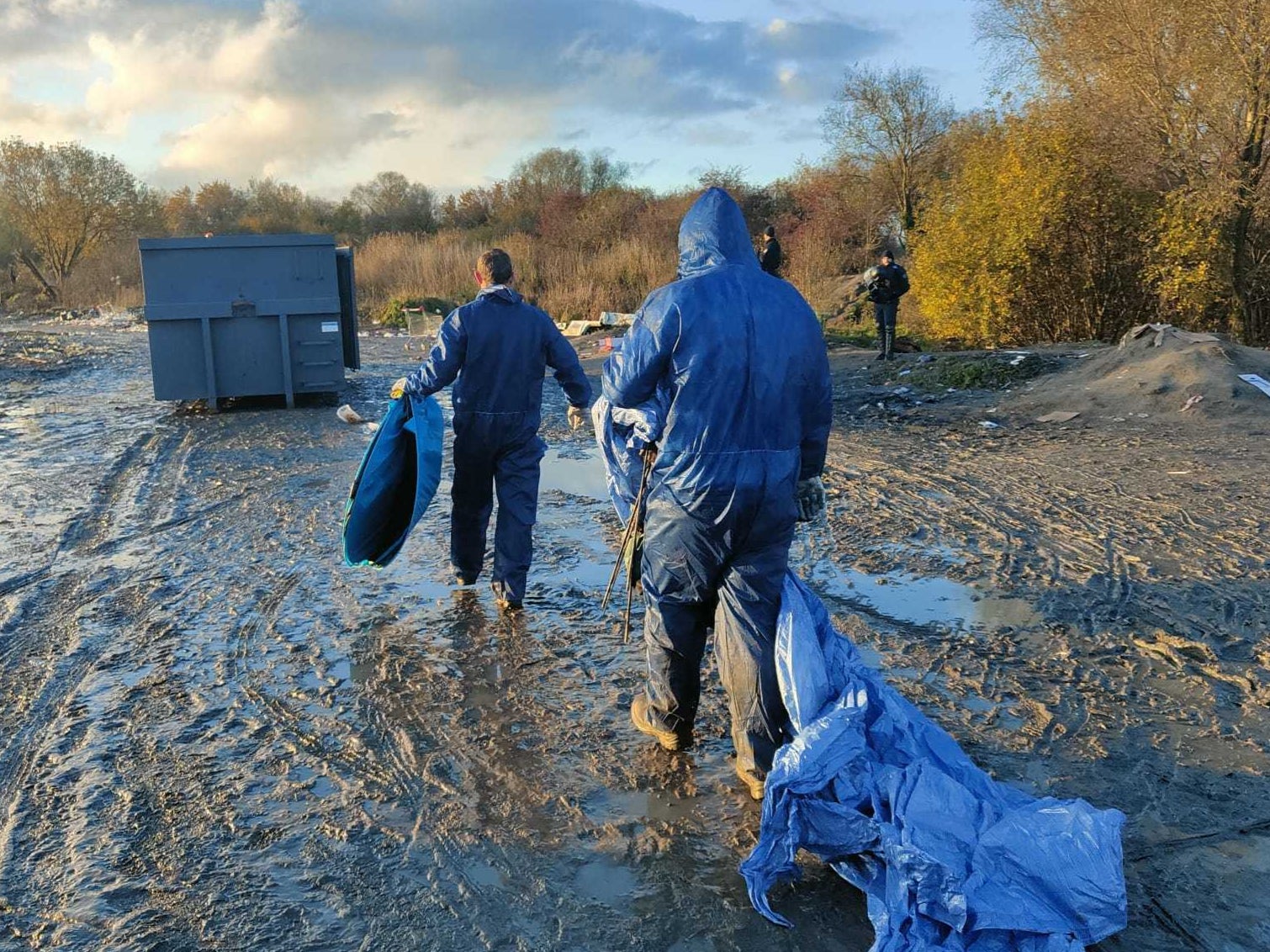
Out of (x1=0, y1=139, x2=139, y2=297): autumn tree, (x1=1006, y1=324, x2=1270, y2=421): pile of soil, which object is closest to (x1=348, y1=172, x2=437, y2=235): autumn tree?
(x1=0, y1=139, x2=139, y2=297): autumn tree

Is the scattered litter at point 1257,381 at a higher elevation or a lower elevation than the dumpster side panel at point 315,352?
lower

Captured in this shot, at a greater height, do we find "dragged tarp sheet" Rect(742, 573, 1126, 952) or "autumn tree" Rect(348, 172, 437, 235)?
"autumn tree" Rect(348, 172, 437, 235)

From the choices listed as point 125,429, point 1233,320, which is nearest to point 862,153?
point 1233,320

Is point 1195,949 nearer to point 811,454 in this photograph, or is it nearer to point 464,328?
point 811,454

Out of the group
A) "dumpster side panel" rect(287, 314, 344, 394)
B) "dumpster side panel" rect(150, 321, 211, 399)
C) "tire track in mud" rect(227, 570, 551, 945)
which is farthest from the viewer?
"dumpster side panel" rect(287, 314, 344, 394)

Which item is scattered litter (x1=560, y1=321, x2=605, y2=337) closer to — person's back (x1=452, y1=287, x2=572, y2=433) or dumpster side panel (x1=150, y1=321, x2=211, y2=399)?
dumpster side panel (x1=150, y1=321, x2=211, y2=399)

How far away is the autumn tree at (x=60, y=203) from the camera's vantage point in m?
42.4

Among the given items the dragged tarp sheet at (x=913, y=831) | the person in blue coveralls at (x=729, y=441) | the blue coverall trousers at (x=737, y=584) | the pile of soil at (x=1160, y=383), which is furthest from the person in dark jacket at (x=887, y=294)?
the dragged tarp sheet at (x=913, y=831)

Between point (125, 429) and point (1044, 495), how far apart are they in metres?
9.85

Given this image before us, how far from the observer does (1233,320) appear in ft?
53.8

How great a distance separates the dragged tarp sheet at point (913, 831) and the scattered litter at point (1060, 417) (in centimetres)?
854

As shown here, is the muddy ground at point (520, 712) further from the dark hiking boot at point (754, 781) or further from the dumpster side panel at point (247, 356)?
the dumpster side panel at point (247, 356)

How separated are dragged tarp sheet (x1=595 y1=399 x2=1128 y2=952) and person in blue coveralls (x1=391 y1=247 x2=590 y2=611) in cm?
232

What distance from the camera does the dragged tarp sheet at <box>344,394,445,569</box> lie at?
5469 mm
